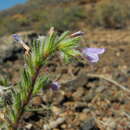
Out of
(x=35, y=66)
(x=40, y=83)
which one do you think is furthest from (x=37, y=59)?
(x=40, y=83)

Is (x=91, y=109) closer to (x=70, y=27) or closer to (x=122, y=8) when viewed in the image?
(x=70, y=27)

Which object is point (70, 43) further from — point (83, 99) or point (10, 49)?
point (10, 49)

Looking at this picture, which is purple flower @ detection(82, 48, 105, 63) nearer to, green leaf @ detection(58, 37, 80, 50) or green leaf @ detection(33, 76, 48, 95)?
green leaf @ detection(58, 37, 80, 50)

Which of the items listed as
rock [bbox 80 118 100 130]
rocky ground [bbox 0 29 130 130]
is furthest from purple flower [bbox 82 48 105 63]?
rock [bbox 80 118 100 130]

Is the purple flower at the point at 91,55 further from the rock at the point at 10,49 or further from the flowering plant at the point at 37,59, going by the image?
the rock at the point at 10,49

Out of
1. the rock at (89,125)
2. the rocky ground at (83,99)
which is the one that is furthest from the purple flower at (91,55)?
the rock at (89,125)

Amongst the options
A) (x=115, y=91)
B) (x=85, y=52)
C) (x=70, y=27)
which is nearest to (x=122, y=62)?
(x=115, y=91)
